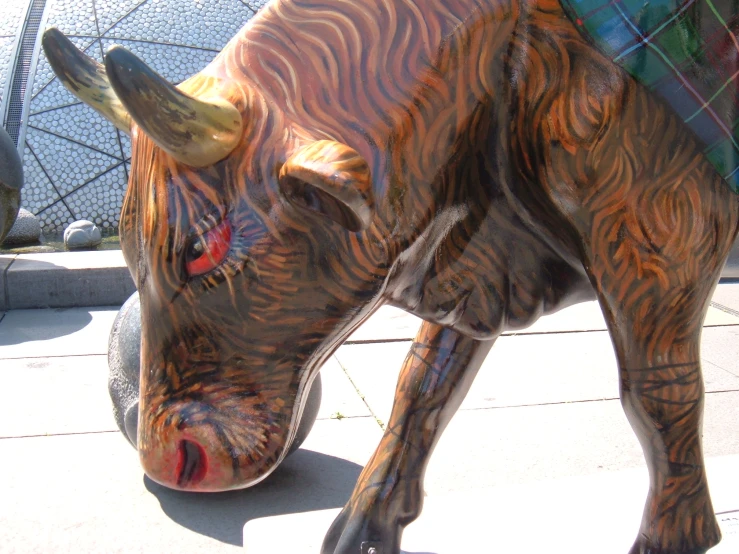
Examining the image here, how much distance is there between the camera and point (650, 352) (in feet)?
5.61

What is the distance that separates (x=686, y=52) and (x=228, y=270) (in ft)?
3.12

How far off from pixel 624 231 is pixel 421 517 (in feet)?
4.24

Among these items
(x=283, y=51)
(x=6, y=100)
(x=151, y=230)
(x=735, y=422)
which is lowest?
(x=6, y=100)

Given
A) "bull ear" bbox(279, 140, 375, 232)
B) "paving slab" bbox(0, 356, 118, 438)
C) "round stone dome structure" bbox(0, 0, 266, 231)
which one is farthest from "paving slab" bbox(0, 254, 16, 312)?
"bull ear" bbox(279, 140, 375, 232)

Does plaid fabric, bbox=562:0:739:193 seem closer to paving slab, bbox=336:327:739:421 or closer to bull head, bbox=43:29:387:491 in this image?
bull head, bbox=43:29:387:491

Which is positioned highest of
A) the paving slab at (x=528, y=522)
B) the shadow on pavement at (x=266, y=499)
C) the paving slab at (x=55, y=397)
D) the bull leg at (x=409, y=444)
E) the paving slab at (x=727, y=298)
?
the bull leg at (x=409, y=444)

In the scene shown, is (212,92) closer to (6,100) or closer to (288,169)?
(288,169)

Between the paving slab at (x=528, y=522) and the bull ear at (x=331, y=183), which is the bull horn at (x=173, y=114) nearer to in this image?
the bull ear at (x=331, y=183)

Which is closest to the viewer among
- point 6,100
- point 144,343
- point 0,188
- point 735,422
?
point 144,343

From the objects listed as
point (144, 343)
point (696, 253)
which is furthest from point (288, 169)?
point (696, 253)

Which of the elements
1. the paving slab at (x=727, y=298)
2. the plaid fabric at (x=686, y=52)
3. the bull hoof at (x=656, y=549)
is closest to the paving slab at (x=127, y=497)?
the bull hoof at (x=656, y=549)

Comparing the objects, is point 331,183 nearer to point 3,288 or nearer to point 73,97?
point 3,288

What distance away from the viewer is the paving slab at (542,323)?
229 inches

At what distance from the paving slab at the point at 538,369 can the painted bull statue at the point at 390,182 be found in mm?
2791
